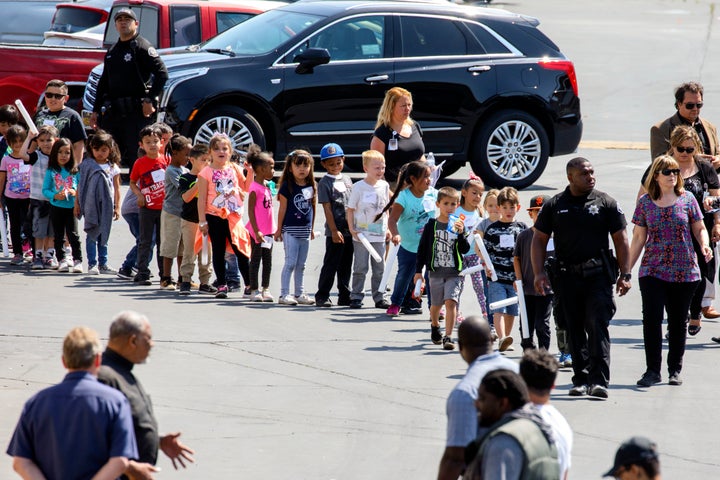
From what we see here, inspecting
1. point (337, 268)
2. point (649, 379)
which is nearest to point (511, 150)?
point (337, 268)

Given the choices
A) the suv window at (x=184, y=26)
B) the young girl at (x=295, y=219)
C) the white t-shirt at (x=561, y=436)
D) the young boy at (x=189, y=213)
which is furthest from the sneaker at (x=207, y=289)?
the white t-shirt at (x=561, y=436)

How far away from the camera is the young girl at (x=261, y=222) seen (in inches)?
484

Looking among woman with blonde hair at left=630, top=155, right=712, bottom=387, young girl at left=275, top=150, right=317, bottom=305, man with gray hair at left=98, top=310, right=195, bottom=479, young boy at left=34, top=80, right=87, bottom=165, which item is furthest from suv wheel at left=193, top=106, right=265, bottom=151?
man with gray hair at left=98, top=310, right=195, bottom=479

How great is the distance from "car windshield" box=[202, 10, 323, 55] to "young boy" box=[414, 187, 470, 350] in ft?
18.6

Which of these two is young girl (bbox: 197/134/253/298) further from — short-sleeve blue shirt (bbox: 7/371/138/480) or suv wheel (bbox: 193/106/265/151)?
short-sleeve blue shirt (bbox: 7/371/138/480)

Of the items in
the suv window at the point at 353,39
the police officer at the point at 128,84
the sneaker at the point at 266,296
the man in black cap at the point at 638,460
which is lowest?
the sneaker at the point at 266,296

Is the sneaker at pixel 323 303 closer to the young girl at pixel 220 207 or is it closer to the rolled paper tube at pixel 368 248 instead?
the rolled paper tube at pixel 368 248

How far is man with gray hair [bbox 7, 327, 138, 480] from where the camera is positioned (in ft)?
17.4

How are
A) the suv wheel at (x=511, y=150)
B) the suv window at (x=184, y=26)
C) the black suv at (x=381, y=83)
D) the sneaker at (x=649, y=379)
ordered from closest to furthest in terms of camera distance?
the sneaker at (x=649, y=379) → the black suv at (x=381, y=83) → the suv wheel at (x=511, y=150) → the suv window at (x=184, y=26)

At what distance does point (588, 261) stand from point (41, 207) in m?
6.15

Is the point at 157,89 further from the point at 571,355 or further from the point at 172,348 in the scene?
the point at 571,355

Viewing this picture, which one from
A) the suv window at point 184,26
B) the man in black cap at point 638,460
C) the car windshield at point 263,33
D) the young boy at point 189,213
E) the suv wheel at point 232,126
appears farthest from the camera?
the suv window at point 184,26

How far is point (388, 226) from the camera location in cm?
1180

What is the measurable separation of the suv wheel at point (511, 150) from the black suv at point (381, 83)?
12mm
